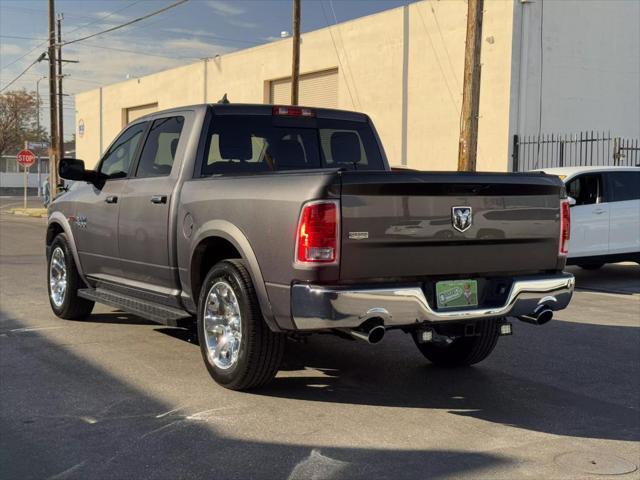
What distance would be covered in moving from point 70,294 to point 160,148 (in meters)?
2.13

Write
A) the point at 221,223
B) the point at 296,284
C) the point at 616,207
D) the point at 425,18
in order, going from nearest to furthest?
the point at 296,284, the point at 221,223, the point at 616,207, the point at 425,18

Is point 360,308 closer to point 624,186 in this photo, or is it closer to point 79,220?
point 79,220

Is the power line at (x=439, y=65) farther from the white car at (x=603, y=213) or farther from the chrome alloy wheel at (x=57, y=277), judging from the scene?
the chrome alloy wheel at (x=57, y=277)

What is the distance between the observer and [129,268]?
6.70 m

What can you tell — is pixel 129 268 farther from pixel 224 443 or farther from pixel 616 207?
pixel 616 207

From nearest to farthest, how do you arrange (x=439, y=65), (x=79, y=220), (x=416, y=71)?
(x=79, y=220)
(x=439, y=65)
(x=416, y=71)

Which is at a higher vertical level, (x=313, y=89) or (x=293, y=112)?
(x=313, y=89)

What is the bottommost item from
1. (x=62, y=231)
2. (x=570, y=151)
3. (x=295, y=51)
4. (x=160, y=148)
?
(x=62, y=231)

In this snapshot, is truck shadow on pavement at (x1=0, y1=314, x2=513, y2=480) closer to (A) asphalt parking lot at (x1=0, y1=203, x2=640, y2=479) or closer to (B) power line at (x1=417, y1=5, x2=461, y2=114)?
(A) asphalt parking lot at (x1=0, y1=203, x2=640, y2=479)

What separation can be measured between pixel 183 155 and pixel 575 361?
3777mm

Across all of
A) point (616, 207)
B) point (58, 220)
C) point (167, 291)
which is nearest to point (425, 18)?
point (616, 207)

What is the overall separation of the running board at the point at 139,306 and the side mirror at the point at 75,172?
1.04 m

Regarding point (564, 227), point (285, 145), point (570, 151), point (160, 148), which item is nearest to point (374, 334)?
point (564, 227)

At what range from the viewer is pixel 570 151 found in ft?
65.4
